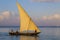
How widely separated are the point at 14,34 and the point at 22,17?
8.83 meters

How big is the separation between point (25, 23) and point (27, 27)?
180cm

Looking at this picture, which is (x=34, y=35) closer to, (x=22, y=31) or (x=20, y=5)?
(x=22, y=31)

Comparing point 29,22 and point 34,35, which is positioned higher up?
point 29,22

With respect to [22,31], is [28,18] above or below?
above

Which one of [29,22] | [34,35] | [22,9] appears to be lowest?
[34,35]

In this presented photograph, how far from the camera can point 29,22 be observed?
235 feet

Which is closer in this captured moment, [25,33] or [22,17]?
[22,17]

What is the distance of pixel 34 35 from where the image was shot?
7200 centimetres

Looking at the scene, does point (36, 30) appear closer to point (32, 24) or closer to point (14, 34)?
point (32, 24)

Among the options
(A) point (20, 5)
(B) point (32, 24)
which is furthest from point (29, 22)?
(A) point (20, 5)

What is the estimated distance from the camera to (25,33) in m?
74.2

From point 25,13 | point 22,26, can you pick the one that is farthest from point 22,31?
point 25,13

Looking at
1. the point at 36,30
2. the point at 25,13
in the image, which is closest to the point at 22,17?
the point at 25,13

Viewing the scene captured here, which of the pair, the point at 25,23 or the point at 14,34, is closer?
the point at 25,23
